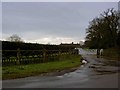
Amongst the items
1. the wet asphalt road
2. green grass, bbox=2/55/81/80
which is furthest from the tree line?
the wet asphalt road

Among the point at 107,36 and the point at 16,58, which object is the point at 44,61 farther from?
the point at 107,36

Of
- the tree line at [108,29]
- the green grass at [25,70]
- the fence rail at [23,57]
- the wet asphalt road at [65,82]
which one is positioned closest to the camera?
the wet asphalt road at [65,82]

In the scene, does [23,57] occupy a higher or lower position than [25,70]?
higher

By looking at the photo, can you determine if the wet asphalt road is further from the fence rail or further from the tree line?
the tree line

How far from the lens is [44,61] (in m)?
32.1

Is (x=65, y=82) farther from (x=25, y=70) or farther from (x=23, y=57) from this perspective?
(x=23, y=57)

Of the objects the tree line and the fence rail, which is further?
the tree line

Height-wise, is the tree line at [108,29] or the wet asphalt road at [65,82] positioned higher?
the tree line at [108,29]

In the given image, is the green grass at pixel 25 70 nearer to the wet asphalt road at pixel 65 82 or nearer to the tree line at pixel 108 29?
the wet asphalt road at pixel 65 82

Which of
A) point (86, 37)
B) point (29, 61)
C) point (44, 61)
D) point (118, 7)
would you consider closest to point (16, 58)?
point (29, 61)

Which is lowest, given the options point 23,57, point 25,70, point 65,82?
point 65,82

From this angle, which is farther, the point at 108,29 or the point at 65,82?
the point at 108,29

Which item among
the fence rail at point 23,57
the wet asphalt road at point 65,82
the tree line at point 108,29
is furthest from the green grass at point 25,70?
the tree line at point 108,29

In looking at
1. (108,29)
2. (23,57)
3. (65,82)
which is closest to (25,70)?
(23,57)
